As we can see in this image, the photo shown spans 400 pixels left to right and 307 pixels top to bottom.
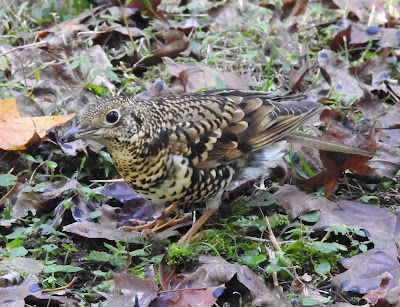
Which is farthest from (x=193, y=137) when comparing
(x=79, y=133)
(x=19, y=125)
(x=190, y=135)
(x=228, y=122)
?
(x=19, y=125)

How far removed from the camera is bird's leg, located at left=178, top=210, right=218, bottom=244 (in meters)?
4.36

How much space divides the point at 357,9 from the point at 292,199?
3289 mm

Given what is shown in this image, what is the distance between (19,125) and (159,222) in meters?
1.21

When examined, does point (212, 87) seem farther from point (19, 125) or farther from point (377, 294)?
point (377, 294)

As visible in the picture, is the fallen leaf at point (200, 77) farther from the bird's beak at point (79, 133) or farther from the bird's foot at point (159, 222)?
the bird's beak at point (79, 133)

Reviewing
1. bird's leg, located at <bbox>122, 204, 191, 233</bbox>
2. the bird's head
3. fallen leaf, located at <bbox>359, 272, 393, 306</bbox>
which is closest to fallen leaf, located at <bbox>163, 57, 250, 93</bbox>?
bird's leg, located at <bbox>122, 204, 191, 233</bbox>

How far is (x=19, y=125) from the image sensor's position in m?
4.91

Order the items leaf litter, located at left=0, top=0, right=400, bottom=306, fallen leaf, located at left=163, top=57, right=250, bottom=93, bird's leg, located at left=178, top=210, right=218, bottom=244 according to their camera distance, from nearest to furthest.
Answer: leaf litter, located at left=0, top=0, right=400, bottom=306, bird's leg, located at left=178, top=210, right=218, bottom=244, fallen leaf, located at left=163, top=57, right=250, bottom=93

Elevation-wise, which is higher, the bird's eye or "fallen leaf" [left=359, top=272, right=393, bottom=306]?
the bird's eye

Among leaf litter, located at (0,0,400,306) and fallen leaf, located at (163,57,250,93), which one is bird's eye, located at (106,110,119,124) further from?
fallen leaf, located at (163,57,250,93)

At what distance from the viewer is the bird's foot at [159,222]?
177 inches

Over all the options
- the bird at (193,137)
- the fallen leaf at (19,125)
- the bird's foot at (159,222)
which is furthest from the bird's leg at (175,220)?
the fallen leaf at (19,125)

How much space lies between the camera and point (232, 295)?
3.78 metres

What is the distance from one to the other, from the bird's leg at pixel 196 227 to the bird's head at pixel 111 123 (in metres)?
0.70
